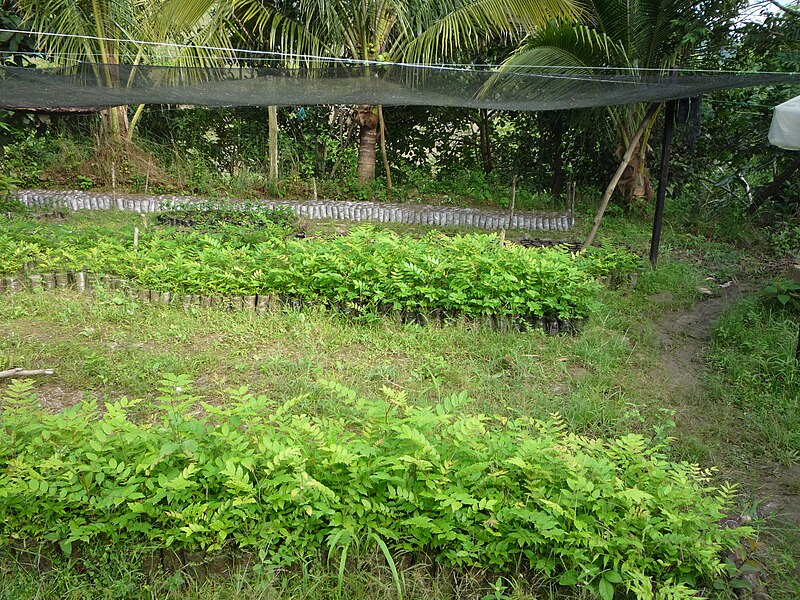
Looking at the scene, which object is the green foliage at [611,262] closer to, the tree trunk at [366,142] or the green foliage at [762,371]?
the green foliage at [762,371]

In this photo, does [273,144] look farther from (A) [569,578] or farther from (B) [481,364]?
(A) [569,578]

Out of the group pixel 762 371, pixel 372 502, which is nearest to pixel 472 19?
pixel 762 371

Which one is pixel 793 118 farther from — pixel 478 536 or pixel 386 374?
pixel 478 536

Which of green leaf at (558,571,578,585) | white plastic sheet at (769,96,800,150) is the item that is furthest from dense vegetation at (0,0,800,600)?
white plastic sheet at (769,96,800,150)

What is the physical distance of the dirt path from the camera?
9.53ft

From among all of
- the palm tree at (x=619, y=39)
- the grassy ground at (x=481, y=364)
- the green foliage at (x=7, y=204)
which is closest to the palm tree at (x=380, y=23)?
the palm tree at (x=619, y=39)

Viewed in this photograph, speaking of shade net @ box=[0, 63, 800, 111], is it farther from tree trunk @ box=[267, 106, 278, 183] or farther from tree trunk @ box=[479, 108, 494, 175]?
tree trunk @ box=[479, 108, 494, 175]

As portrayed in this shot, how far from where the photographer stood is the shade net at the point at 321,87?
5.97 metres

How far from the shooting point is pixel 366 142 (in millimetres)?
10281

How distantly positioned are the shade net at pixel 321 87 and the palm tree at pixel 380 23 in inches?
75.2

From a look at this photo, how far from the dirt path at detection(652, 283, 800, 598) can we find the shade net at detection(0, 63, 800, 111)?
2.13 m

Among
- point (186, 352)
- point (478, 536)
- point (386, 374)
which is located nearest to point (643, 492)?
point (478, 536)

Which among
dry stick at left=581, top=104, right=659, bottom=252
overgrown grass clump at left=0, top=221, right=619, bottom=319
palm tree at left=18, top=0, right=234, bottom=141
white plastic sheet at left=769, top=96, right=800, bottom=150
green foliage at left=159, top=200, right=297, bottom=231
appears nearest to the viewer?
white plastic sheet at left=769, top=96, right=800, bottom=150

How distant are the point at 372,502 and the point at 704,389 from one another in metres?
2.75
